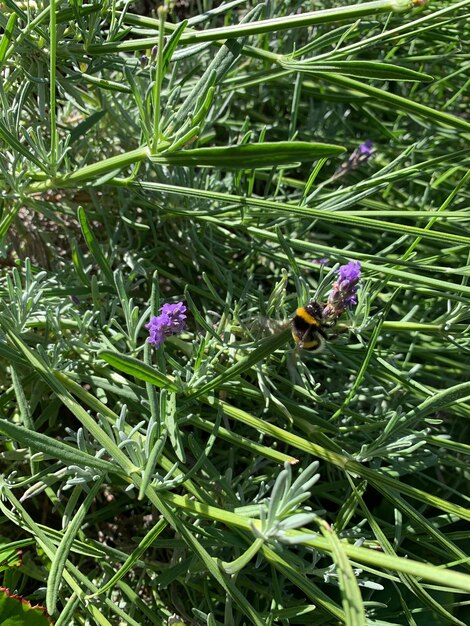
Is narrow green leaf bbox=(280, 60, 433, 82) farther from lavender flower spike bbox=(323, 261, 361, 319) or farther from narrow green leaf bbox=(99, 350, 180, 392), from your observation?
narrow green leaf bbox=(99, 350, 180, 392)

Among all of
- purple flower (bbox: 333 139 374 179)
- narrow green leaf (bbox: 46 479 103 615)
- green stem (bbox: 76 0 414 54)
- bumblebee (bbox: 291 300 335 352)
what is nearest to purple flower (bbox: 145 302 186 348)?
bumblebee (bbox: 291 300 335 352)

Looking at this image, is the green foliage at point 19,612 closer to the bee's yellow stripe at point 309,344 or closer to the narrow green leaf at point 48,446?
the narrow green leaf at point 48,446

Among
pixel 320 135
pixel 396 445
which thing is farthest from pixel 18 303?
pixel 320 135

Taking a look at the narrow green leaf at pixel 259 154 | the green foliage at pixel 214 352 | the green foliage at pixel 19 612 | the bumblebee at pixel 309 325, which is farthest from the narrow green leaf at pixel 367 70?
the green foliage at pixel 19 612

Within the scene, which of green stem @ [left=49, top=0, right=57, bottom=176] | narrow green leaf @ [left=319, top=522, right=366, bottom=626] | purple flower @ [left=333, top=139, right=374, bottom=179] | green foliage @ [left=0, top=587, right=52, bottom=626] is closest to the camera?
narrow green leaf @ [left=319, top=522, right=366, bottom=626]

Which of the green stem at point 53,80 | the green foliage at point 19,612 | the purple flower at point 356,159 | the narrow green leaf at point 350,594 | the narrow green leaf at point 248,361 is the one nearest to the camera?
the narrow green leaf at point 350,594

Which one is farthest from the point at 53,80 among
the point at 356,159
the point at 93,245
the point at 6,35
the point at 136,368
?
the point at 356,159
